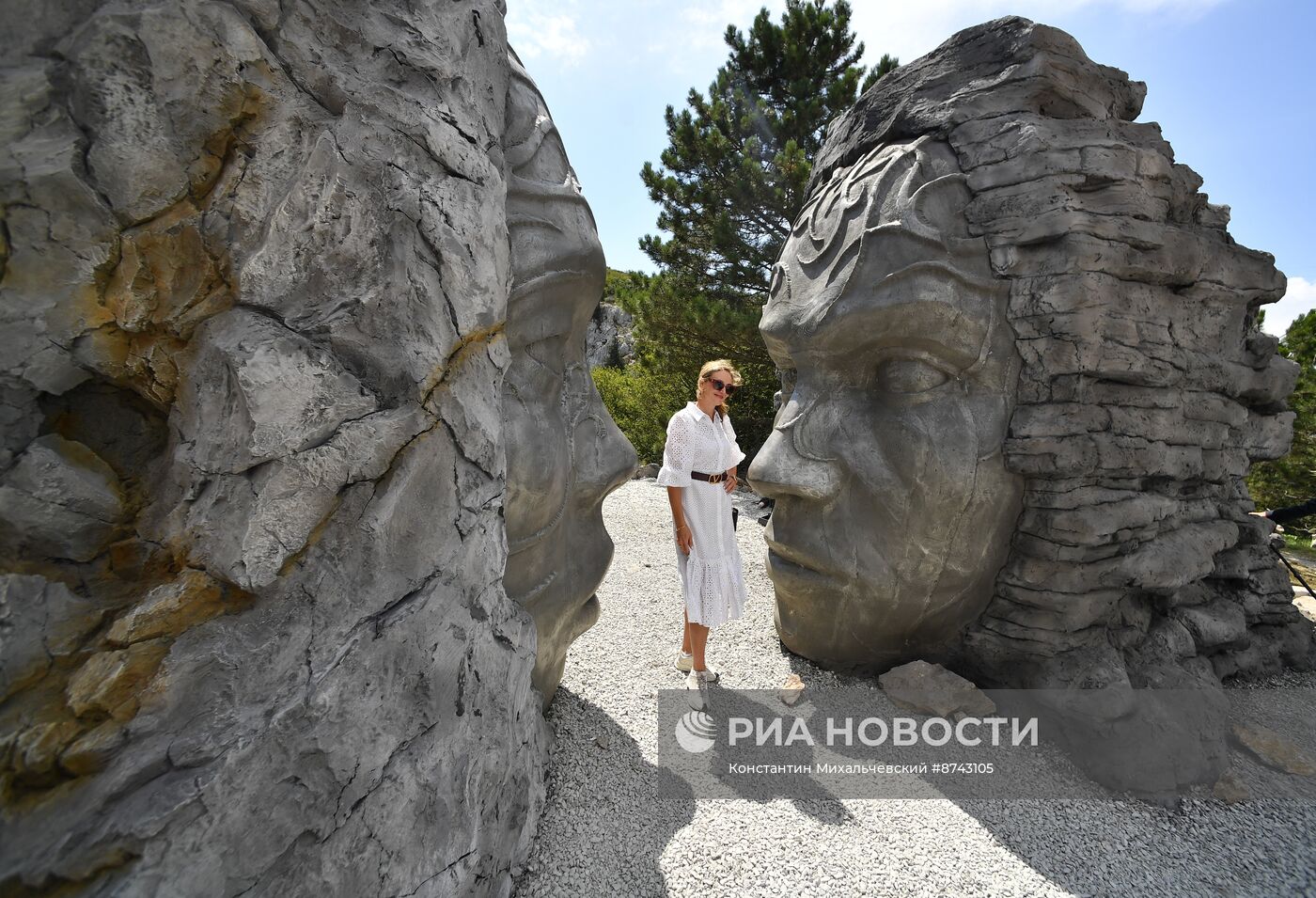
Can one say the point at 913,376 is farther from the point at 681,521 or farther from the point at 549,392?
the point at 549,392

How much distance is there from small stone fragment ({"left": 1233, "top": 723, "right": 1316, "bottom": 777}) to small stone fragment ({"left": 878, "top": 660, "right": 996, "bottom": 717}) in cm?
102

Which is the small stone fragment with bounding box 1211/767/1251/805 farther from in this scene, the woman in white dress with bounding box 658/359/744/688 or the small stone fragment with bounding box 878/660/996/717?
the woman in white dress with bounding box 658/359/744/688

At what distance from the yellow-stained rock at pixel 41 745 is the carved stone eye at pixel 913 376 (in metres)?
2.78

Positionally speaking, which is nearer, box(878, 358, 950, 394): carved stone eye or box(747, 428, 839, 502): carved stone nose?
box(878, 358, 950, 394): carved stone eye

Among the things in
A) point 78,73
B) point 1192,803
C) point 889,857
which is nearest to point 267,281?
point 78,73

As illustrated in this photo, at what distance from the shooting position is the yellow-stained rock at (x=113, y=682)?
42.7 inches

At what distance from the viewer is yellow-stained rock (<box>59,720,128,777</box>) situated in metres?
1.05

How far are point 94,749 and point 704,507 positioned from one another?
7.50 ft

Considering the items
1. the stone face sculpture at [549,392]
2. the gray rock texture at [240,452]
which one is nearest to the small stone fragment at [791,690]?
the stone face sculpture at [549,392]

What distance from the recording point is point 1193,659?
111 inches

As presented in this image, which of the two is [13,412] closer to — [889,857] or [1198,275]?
[889,857]

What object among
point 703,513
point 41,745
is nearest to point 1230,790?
point 703,513

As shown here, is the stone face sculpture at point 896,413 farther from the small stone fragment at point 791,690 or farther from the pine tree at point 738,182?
the pine tree at point 738,182

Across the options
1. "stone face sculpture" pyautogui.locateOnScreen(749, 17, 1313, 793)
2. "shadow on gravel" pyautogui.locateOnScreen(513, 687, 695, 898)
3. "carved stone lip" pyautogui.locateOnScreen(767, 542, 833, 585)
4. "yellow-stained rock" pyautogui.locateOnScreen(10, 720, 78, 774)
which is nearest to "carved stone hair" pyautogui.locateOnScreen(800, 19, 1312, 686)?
"stone face sculpture" pyautogui.locateOnScreen(749, 17, 1313, 793)
